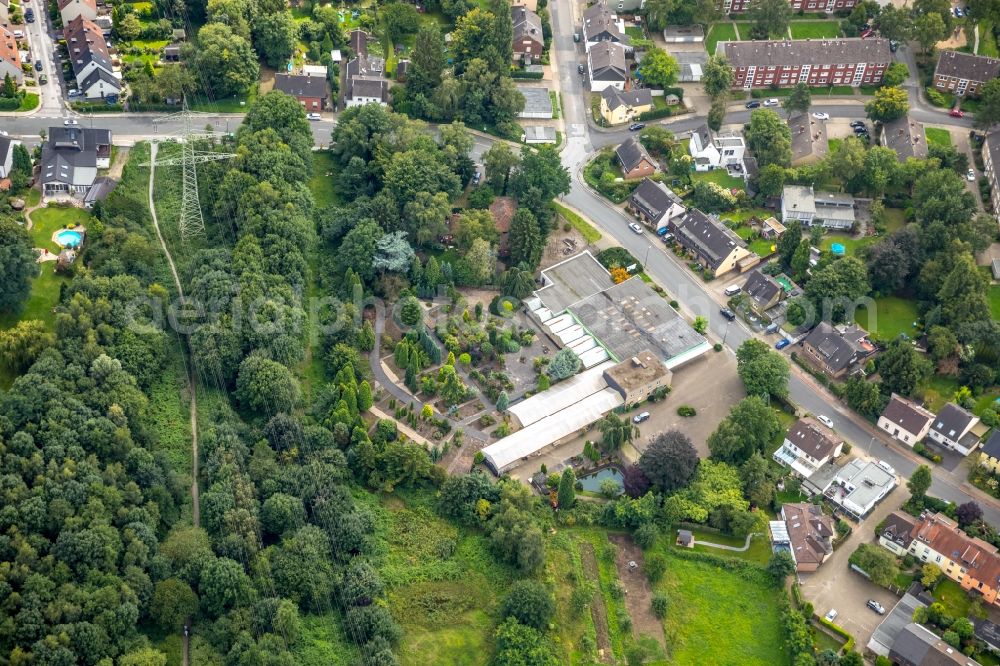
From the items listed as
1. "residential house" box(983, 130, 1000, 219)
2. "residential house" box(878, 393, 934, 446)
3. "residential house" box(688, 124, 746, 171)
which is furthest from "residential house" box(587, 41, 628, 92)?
"residential house" box(878, 393, 934, 446)

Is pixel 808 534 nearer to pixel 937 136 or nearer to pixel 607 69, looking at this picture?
pixel 937 136

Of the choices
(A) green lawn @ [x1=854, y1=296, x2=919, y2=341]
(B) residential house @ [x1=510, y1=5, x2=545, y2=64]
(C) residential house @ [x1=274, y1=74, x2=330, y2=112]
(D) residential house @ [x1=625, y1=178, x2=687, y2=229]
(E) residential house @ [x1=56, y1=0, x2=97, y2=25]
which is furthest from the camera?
(B) residential house @ [x1=510, y1=5, x2=545, y2=64]

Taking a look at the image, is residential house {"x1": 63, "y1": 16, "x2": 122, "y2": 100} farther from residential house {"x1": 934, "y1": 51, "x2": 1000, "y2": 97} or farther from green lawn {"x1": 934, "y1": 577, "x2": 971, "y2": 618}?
green lawn {"x1": 934, "y1": 577, "x2": 971, "y2": 618}

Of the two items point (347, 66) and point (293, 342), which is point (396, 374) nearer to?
point (293, 342)

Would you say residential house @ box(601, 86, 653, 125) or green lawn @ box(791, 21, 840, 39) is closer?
residential house @ box(601, 86, 653, 125)

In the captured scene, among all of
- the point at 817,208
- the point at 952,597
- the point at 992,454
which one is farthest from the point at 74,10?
the point at 952,597

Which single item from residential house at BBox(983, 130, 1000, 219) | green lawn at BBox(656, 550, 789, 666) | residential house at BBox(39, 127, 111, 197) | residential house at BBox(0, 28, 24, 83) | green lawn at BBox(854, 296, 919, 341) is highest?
residential house at BBox(0, 28, 24, 83)
